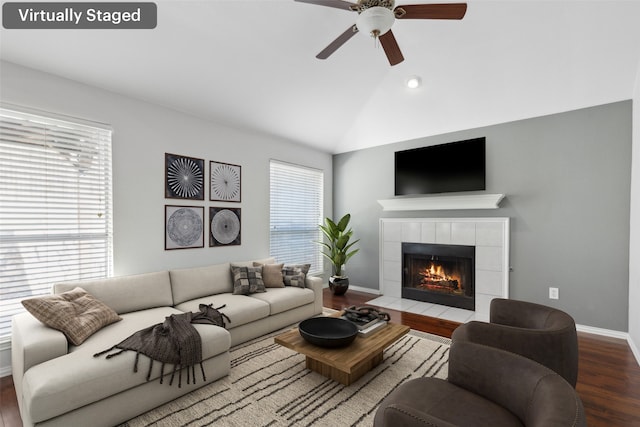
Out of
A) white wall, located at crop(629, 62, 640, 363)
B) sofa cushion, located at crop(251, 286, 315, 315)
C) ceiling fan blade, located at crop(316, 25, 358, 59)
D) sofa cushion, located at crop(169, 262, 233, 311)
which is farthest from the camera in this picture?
sofa cushion, located at crop(251, 286, 315, 315)

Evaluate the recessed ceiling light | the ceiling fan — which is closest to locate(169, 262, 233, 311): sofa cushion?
the ceiling fan

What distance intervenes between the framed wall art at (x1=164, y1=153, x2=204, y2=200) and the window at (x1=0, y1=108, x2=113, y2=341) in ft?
1.93

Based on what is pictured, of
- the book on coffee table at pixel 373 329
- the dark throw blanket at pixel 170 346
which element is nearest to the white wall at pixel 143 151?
the dark throw blanket at pixel 170 346

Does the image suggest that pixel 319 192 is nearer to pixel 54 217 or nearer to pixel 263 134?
pixel 263 134

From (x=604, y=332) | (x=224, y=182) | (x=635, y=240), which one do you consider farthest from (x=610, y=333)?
(x=224, y=182)

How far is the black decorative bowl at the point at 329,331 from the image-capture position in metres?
2.31

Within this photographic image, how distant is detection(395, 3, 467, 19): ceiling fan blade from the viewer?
196cm

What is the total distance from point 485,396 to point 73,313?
2.81 m

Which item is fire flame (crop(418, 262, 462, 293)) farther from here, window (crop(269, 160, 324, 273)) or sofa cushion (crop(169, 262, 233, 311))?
sofa cushion (crop(169, 262, 233, 311))

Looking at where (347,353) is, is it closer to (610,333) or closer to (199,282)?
(199,282)

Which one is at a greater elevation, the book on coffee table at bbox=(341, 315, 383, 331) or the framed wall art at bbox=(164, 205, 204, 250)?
the framed wall art at bbox=(164, 205, 204, 250)

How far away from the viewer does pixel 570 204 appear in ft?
11.8

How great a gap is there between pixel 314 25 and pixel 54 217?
310 cm

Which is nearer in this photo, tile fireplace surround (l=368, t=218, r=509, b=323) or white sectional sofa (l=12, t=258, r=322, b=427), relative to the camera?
white sectional sofa (l=12, t=258, r=322, b=427)
